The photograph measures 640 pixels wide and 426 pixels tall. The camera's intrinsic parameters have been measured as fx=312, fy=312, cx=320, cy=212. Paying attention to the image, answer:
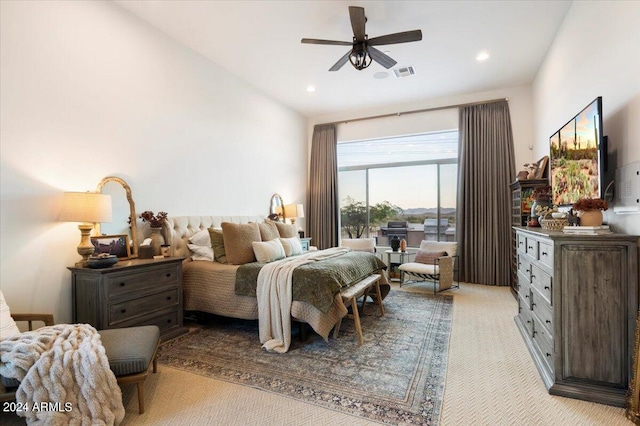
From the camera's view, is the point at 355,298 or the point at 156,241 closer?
the point at 355,298

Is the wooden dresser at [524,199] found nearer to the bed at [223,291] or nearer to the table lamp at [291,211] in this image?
the bed at [223,291]

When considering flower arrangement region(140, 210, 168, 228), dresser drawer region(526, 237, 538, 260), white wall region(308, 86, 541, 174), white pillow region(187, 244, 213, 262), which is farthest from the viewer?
white wall region(308, 86, 541, 174)

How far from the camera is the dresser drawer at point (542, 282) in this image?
7.38 feet

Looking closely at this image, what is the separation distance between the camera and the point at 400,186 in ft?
21.0

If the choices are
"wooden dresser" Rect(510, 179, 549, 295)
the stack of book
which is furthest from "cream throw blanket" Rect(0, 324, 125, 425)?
"wooden dresser" Rect(510, 179, 549, 295)

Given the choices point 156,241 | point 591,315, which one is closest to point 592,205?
point 591,315

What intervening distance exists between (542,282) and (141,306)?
133 inches

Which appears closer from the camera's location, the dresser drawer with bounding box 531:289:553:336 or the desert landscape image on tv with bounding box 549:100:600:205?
the dresser drawer with bounding box 531:289:553:336

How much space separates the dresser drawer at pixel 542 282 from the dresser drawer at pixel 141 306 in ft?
10.6

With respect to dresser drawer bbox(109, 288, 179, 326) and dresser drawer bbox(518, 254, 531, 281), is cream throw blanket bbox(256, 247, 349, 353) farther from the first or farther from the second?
dresser drawer bbox(518, 254, 531, 281)

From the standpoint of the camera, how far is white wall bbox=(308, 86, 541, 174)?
17.0 ft

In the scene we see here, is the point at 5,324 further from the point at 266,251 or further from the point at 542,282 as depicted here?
the point at 542,282

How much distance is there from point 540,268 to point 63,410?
3243 mm

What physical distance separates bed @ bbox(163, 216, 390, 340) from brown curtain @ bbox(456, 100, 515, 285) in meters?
2.44
